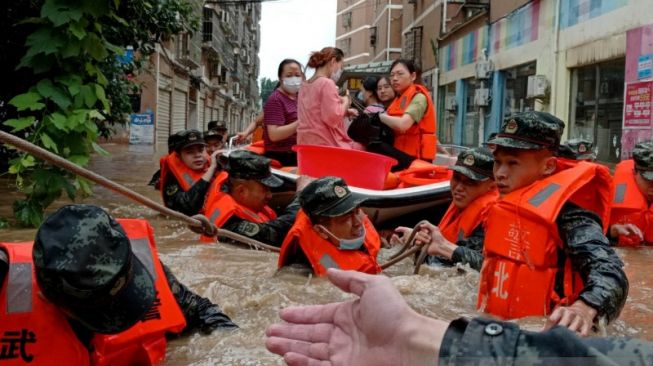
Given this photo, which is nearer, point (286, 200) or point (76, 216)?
point (76, 216)

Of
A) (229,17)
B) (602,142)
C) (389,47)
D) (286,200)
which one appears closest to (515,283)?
(286,200)

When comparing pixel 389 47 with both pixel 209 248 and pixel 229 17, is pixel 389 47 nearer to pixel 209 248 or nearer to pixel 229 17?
pixel 229 17

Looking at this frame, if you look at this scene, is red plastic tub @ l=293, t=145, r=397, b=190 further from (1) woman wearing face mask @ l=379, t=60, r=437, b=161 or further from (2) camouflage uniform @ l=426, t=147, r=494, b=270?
(2) camouflage uniform @ l=426, t=147, r=494, b=270

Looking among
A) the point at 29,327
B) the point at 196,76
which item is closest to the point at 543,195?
the point at 29,327

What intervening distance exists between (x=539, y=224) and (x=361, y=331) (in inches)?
66.7

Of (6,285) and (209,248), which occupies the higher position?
(6,285)

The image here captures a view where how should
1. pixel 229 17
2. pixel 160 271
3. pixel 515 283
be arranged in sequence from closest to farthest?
pixel 160 271 → pixel 515 283 → pixel 229 17

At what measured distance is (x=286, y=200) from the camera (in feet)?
21.6

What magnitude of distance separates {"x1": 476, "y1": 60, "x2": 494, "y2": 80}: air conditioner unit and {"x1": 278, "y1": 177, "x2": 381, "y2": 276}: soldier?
52.2ft

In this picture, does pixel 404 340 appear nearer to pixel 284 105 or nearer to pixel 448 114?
pixel 284 105

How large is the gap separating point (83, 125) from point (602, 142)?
9692 mm

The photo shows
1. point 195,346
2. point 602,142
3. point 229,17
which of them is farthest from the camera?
point 229,17

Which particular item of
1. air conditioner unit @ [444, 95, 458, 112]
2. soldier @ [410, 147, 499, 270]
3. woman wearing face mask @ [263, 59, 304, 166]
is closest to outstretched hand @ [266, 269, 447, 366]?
soldier @ [410, 147, 499, 270]

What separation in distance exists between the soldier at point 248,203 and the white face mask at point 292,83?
144 centimetres
